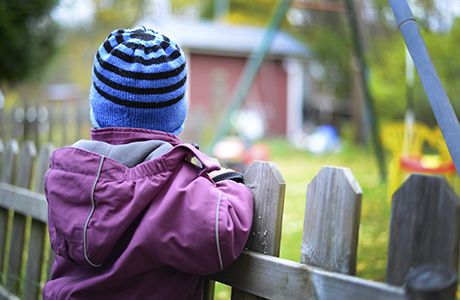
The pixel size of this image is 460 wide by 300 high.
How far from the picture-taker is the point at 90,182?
3.49 feet

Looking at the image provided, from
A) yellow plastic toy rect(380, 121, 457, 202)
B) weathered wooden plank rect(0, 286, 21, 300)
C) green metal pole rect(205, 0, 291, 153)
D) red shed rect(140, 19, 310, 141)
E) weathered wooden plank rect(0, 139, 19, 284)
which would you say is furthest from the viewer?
red shed rect(140, 19, 310, 141)

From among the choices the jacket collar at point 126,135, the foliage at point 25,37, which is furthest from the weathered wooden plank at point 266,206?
the foliage at point 25,37

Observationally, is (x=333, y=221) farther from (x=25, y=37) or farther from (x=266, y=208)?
(x=25, y=37)

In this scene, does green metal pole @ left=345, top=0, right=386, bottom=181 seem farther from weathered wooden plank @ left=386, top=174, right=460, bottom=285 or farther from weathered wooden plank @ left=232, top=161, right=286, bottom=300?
weathered wooden plank @ left=386, top=174, right=460, bottom=285

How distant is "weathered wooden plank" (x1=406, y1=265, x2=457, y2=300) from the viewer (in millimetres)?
797

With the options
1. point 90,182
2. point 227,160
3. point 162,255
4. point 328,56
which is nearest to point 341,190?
point 162,255

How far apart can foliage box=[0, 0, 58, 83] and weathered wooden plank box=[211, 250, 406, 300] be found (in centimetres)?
421

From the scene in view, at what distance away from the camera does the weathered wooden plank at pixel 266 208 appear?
3.93 feet

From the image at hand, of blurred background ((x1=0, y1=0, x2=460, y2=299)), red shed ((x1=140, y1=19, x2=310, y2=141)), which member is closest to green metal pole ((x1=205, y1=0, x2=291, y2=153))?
blurred background ((x1=0, y1=0, x2=460, y2=299))

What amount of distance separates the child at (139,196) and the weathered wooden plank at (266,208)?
5cm

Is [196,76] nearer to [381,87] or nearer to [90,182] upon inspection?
[381,87]

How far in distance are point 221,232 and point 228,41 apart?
14.1 m

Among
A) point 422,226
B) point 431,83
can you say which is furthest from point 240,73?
point 422,226

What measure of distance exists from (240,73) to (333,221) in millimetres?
14067
